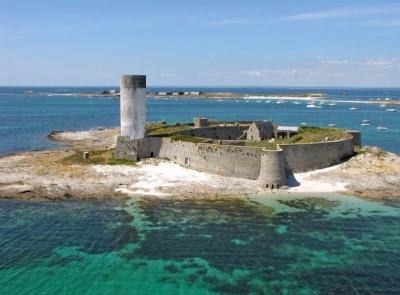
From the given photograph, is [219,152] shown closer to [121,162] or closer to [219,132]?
[121,162]

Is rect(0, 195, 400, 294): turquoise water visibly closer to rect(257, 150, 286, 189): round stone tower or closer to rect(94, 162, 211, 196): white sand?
rect(94, 162, 211, 196): white sand

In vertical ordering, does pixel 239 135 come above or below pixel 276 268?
above

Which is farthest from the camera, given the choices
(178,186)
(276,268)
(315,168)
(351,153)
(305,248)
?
(351,153)

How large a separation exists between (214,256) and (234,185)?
14.1 meters

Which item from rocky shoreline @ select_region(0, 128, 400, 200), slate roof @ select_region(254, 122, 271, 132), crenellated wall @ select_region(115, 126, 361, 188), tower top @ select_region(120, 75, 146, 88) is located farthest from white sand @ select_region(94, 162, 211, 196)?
slate roof @ select_region(254, 122, 271, 132)

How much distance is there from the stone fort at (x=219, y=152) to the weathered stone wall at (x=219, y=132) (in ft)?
0.51

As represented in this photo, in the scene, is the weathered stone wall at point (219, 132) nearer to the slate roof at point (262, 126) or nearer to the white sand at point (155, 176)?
the slate roof at point (262, 126)

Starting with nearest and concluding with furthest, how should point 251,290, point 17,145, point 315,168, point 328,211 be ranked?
point 251,290 → point 328,211 → point 315,168 → point 17,145

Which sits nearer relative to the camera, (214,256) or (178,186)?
(214,256)

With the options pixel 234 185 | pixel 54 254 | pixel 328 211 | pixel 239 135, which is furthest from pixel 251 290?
pixel 239 135

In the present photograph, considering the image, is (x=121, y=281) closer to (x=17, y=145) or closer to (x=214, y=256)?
(x=214, y=256)

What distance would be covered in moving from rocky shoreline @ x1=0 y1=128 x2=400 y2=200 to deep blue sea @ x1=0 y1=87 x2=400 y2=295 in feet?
6.34

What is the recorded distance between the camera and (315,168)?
139 ft

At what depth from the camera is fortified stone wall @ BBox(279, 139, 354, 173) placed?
41.1 m
